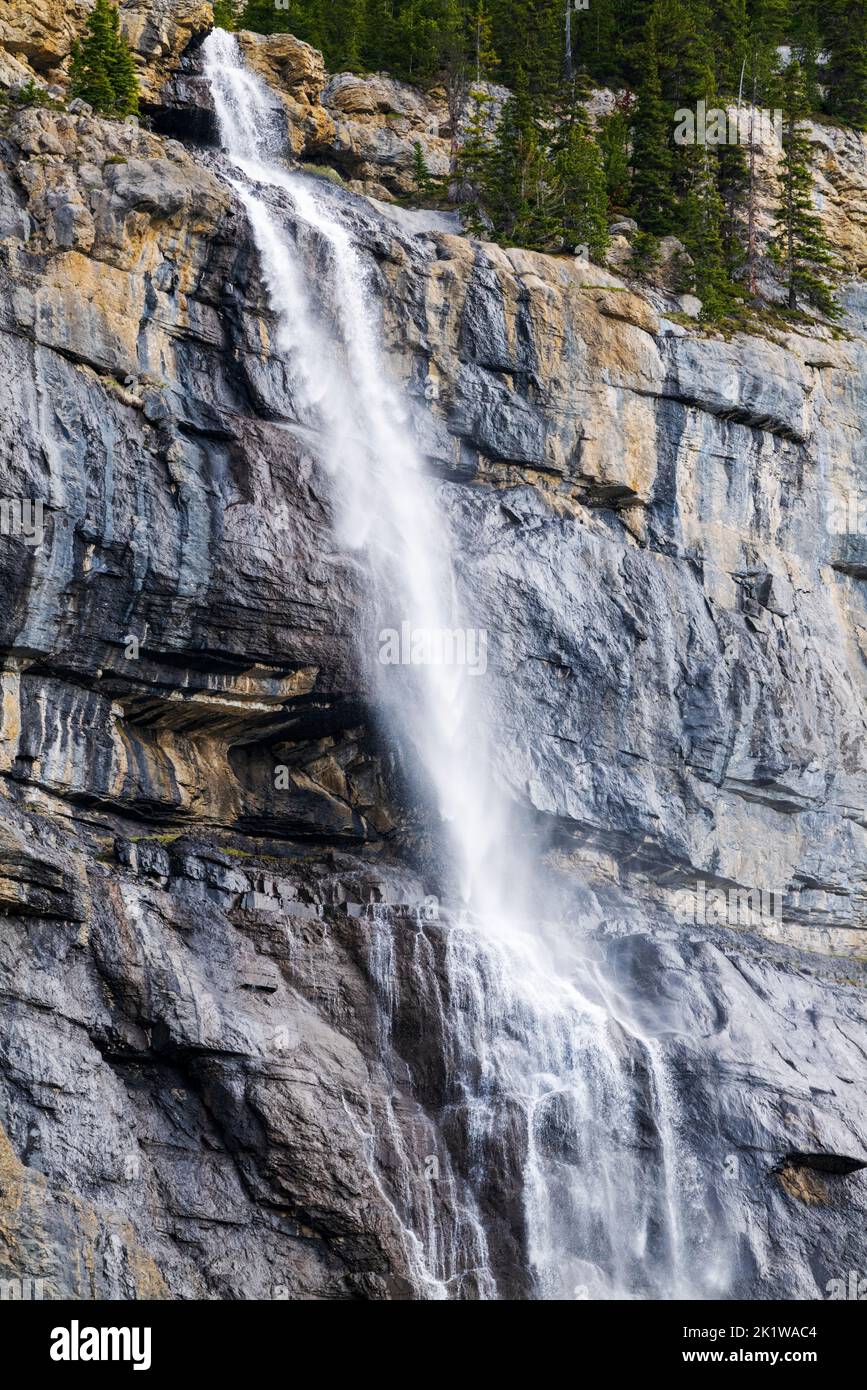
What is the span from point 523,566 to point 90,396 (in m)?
11.1

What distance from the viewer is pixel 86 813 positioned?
3203cm

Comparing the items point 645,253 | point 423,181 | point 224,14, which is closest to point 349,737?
point 645,253

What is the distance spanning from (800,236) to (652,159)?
5.25 m

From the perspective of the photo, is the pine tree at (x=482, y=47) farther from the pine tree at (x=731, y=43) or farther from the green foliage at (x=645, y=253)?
the green foliage at (x=645, y=253)

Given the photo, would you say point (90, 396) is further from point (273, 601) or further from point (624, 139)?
point (624, 139)

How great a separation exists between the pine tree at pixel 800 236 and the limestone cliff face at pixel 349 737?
3.25 meters

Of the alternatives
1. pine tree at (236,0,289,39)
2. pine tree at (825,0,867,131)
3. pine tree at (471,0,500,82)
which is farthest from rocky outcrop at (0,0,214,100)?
pine tree at (825,0,867,131)

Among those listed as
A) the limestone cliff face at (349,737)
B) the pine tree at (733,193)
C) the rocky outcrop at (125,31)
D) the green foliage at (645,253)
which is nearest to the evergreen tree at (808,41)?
the pine tree at (733,193)

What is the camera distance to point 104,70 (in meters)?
39.5

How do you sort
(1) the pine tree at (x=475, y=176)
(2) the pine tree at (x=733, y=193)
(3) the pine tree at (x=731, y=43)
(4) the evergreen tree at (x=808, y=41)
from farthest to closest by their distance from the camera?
(4) the evergreen tree at (x=808, y=41) < (3) the pine tree at (x=731, y=43) < (2) the pine tree at (x=733, y=193) < (1) the pine tree at (x=475, y=176)

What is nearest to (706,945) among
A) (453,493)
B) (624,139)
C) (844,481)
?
(453,493)

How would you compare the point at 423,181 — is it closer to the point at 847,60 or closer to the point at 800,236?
the point at 800,236

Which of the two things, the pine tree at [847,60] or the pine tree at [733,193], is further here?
the pine tree at [847,60]

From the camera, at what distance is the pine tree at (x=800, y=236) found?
1896 inches
